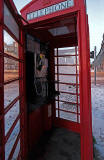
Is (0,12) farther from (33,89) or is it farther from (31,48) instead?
(33,89)

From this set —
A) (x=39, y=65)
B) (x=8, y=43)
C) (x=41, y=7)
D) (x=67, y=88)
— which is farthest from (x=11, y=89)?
(x=41, y=7)

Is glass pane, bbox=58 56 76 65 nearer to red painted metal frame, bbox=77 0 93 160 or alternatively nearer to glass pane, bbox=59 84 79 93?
glass pane, bbox=59 84 79 93

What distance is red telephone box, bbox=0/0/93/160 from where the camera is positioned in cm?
99

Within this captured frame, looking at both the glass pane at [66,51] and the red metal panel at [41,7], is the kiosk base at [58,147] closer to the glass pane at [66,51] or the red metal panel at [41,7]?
the glass pane at [66,51]

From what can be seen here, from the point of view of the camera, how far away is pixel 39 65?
1913 mm

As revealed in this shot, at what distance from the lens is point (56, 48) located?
2.64 m

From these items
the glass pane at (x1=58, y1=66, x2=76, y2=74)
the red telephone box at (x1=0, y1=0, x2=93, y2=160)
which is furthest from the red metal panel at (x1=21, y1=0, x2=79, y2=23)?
the glass pane at (x1=58, y1=66, x2=76, y2=74)

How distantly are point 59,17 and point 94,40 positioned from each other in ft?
47.2

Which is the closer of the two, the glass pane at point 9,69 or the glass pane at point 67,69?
the glass pane at point 9,69

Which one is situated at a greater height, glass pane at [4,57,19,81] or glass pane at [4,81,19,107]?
glass pane at [4,57,19,81]

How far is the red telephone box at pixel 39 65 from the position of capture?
99cm

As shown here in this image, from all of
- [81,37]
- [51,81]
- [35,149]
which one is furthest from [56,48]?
[35,149]

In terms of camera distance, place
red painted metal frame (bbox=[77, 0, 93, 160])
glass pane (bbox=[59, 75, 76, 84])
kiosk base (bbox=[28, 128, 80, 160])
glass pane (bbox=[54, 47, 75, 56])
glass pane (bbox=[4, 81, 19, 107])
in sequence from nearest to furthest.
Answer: red painted metal frame (bbox=[77, 0, 93, 160]) < glass pane (bbox=[4, 81, 19, 107]) < kiosk base (bbox=[28, 128, 80, 160]) < glass pane (bbox=[54, 47, 75, 56]) < glass pane (bbox=[59, 75, 76, 84])

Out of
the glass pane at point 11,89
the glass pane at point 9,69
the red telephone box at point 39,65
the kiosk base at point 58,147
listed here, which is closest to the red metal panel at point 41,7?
the red telephone box at point 39,65
